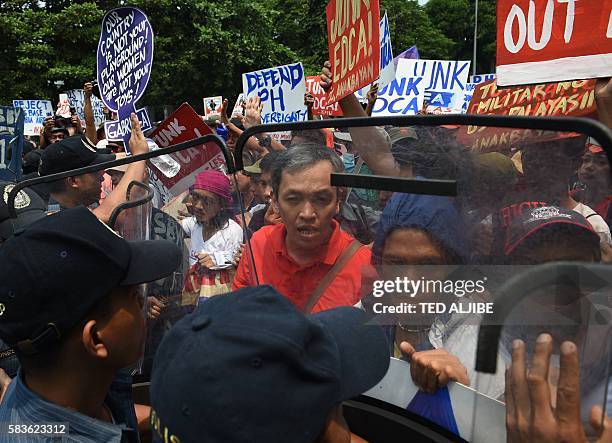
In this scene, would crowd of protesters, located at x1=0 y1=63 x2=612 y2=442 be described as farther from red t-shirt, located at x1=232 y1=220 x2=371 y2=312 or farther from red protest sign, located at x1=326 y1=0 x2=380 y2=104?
red protest sign, located at x1=326 y1=0 x2=380 y2=104

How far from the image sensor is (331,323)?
3.56ft

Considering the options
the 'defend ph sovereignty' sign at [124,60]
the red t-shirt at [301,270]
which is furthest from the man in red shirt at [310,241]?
the 'defend ph sovereignty' sign at [124,60]

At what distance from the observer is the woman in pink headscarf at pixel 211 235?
55.9 inches

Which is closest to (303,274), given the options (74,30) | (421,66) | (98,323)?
(98,323)

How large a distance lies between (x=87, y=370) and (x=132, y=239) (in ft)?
1.49

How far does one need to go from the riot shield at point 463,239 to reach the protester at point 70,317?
0.45 metres

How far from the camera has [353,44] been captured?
3.21m

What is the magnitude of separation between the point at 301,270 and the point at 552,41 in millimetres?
1859

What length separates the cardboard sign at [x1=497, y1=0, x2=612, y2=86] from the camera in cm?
233

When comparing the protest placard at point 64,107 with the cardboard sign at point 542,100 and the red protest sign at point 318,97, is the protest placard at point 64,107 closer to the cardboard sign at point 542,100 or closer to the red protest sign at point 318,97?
the red protest sign at point 318,97

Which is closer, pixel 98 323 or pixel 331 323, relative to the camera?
pixel 331 323

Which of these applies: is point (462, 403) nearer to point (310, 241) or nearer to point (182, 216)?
point (310, 241)

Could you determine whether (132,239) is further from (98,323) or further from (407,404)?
(407,404)

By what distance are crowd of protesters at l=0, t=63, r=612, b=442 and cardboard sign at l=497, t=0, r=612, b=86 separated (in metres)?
1.64
